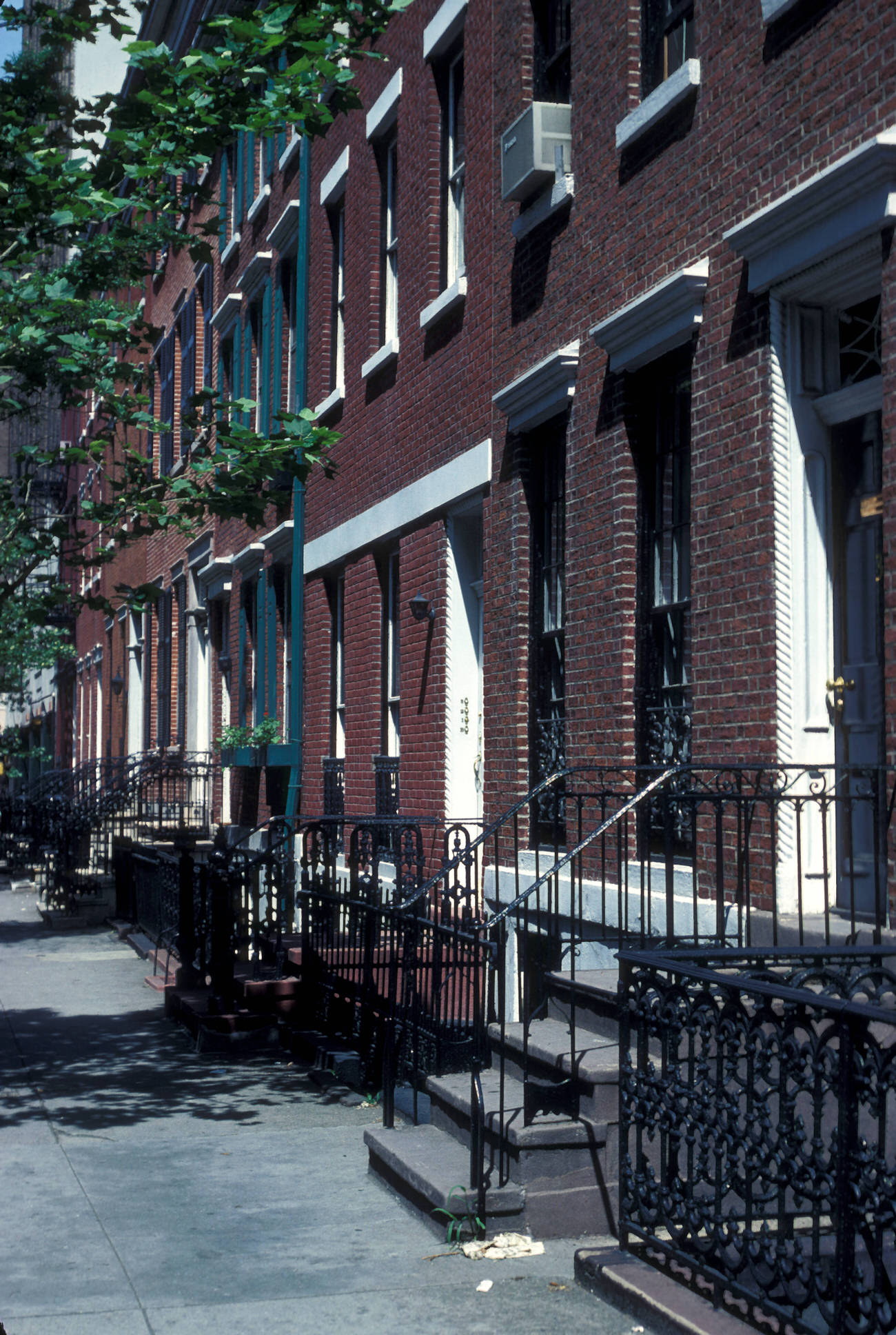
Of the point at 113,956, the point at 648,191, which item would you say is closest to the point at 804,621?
the point at 648,191

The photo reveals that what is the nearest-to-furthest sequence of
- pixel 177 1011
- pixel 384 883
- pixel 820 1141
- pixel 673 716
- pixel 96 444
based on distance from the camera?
pixel 820 1141
pixel 673 716
pixel 96 444
pixel 177 1011
pixel 384 883

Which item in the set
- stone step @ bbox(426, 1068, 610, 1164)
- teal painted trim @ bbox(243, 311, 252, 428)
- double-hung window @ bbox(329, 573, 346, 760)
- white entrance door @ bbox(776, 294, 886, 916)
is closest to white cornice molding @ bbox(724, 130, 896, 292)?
white entrance door @ bbox(776, 294, 886, 916)

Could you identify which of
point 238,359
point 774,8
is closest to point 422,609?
point 774,8

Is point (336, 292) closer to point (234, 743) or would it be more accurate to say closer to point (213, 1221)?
point (234, 743)

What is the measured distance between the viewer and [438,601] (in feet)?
42.3

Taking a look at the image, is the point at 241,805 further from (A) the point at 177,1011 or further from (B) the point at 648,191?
(B) the point at 648,191

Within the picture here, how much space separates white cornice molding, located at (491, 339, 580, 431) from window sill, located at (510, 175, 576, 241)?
97cm

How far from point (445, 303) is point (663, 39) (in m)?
3.60

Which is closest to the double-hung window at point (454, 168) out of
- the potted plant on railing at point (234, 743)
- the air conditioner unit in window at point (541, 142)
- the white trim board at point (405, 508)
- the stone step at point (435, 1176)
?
the white trim board at point (405, 508)

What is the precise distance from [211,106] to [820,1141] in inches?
260

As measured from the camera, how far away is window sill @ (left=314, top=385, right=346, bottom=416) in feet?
52.5

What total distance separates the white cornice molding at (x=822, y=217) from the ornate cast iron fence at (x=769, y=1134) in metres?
3.29

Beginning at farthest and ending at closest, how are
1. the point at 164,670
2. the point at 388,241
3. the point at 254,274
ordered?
1. the point at 164,670
2. the point at 254,274
3. the point at 388,241

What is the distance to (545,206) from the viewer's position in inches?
424
